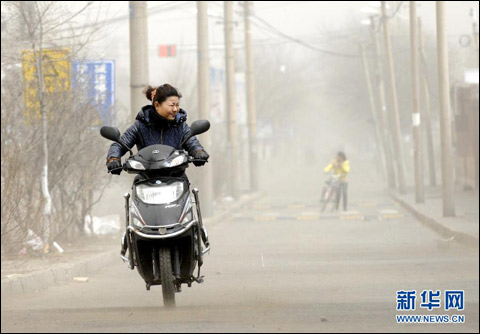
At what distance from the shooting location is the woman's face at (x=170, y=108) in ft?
15.9

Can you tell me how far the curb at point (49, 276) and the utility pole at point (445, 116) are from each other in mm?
14279

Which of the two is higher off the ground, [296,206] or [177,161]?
[177,161]

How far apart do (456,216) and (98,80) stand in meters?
13.7

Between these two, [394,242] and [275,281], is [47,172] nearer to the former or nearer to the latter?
[275,281]

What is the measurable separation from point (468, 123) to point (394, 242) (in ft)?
87.8

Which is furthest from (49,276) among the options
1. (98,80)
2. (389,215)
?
(389,215)

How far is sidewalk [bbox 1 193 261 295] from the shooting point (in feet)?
42.1

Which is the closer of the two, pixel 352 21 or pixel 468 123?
pixel 468 123

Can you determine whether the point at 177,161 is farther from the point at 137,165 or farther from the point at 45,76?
the point at 45,76

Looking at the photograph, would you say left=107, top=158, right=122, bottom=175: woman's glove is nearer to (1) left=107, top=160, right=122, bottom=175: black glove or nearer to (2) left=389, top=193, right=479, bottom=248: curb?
(1) left=107, top=160, right=122, bottom=175: black glove

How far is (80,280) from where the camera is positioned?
13.9 m

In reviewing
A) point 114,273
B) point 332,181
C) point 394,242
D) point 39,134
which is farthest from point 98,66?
point 332,181

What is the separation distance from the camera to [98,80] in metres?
18.2

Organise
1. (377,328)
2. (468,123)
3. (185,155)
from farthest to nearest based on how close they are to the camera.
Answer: (468,123) → (377,328) → (185,155)
